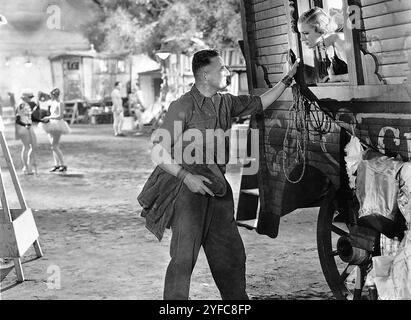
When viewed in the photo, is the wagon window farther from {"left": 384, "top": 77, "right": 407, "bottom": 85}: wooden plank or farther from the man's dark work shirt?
the man's dark work shirt

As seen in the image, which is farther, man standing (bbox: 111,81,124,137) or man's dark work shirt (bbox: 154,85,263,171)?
man standing (bbox: 111,81,124,137)

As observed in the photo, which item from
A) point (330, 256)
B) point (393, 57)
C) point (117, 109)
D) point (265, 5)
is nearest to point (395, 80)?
point (393, 57)

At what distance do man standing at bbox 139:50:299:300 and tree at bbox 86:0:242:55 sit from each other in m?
17.3

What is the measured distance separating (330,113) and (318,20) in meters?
0.88

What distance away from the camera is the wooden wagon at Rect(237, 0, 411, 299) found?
5.12 meters

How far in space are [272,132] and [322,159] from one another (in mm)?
1076

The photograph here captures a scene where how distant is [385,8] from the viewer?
5.05 m

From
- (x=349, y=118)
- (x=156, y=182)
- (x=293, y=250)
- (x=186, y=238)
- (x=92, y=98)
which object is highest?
(x=92, y=98)

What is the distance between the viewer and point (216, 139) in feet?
17.4

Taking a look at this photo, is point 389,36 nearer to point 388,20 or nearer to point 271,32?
point 388,20

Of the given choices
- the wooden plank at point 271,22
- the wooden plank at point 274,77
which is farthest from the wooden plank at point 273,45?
the wooden plank at point 274,77

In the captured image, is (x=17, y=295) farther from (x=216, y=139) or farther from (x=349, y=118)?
(x=349, y=118)

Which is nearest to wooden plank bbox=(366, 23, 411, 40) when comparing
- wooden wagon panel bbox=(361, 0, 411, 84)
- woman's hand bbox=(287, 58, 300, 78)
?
wooden wagon panel bbox=(361, 0, 411, 84)

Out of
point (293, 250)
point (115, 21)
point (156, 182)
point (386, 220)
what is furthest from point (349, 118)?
point (115, 21)
